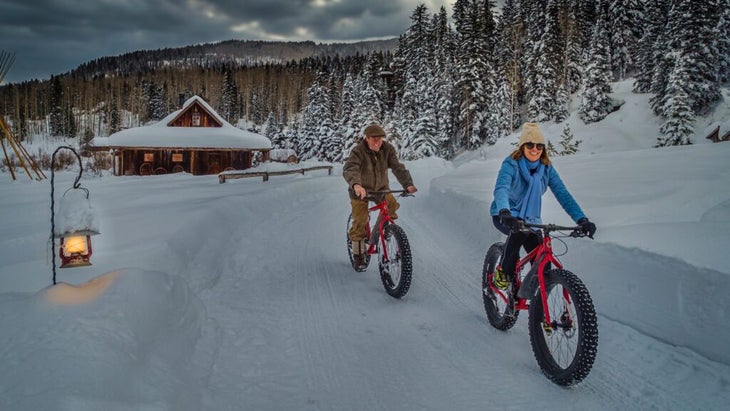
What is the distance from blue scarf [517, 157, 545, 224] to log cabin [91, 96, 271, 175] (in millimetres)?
29475

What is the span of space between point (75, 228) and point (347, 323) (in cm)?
282

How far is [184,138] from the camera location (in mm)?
30781

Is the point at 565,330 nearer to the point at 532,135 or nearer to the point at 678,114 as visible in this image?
the point at 532,135

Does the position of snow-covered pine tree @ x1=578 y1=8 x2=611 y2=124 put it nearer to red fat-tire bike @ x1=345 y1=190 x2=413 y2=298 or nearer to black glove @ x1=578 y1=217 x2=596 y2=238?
red fat-tire bike @ x1=345 y1=190 x2=413 y2=298

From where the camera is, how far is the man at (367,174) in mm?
5879

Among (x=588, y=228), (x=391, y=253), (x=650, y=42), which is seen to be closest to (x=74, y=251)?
(x=391, y=253)

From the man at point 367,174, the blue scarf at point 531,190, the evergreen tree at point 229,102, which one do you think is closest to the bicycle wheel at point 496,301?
the blue scarf at point 531,190

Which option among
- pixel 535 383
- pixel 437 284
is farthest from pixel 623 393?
pixel 437 284

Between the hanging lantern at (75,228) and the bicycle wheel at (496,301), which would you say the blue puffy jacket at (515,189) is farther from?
the hanging lantern at (75,228)

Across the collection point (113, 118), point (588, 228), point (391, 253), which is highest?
point (113, 118)

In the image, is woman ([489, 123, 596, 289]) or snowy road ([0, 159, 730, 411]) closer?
snowy road ([0, 159, 730, 411])

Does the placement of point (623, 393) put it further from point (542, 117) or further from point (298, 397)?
point (542, 117)

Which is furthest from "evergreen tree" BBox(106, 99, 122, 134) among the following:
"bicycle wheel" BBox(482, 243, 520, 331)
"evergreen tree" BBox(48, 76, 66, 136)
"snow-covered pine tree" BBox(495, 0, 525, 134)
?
"bicycle wheel" BBox(482, 243, 520, 331)

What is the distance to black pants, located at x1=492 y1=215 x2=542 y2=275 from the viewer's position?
4.00 m
